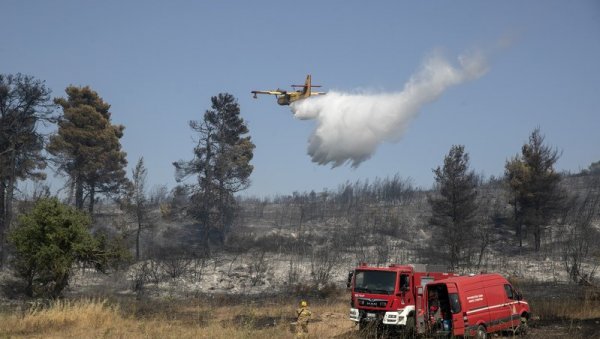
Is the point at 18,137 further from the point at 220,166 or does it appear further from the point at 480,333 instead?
the point at 480,333

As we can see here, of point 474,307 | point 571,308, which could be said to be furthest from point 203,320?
point 571,308

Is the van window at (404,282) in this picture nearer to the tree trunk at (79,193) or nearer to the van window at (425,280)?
the van window at (425,280)

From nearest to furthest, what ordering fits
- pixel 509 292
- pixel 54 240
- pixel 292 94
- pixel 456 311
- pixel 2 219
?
pixel 456 311, pixel 509 292, pixel 54 240, pixel 292 94, pixel 2 219

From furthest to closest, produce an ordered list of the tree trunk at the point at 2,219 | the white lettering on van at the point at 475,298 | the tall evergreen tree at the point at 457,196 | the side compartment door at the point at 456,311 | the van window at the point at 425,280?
the tall evergreen tree at the point at 457,196 → the tree trunk at the point at 2,219 → the van window at the point at 425,280 → the white lettering on van at the point at 475,298 → the side compartment door at the point at 456,311

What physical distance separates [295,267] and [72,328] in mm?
24863

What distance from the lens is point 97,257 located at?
2616cm

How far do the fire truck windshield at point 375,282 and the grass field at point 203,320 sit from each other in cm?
A: 148

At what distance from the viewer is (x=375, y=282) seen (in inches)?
848

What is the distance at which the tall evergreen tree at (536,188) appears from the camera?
51656mm

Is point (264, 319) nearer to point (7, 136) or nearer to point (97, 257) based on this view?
point (97, 257)

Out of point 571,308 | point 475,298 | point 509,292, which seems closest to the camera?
point 475,298

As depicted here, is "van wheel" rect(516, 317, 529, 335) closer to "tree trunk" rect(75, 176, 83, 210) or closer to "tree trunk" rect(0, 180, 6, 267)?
"tree trunk" rect(0, 180, 6, 267)

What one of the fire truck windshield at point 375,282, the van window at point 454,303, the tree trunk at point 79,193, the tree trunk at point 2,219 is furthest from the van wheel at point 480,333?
the tree trunk at point 79,193

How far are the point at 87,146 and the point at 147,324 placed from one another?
3370 centimetres
